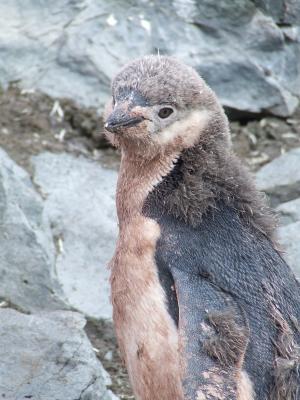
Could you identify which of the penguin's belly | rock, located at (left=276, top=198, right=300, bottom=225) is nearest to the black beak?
the penguin's belly

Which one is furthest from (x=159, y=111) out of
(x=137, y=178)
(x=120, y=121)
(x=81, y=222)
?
(x=81, y=222)

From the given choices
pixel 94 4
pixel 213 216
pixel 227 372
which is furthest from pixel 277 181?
pixel 227 372

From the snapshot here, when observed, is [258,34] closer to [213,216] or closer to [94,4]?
[94,4]

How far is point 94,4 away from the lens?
595 centimetres

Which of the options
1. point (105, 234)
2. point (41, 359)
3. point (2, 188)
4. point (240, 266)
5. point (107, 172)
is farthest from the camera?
point (107, 172)

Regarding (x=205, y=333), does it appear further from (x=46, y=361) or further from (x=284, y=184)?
(x=284, y=184)

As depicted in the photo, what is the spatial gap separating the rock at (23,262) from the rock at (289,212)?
3.59ft

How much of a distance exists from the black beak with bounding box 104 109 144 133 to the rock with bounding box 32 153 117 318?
1266 mm

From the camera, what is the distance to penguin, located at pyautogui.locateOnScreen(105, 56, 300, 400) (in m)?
3.66

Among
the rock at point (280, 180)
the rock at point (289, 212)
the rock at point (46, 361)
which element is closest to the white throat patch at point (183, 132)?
the rock at point (46, 361)

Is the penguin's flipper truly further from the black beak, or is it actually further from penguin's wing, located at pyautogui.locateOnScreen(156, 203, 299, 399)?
the black beak

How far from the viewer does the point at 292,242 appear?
16.4 feet

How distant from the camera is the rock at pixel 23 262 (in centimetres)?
486

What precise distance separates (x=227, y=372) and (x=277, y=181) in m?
2.12
